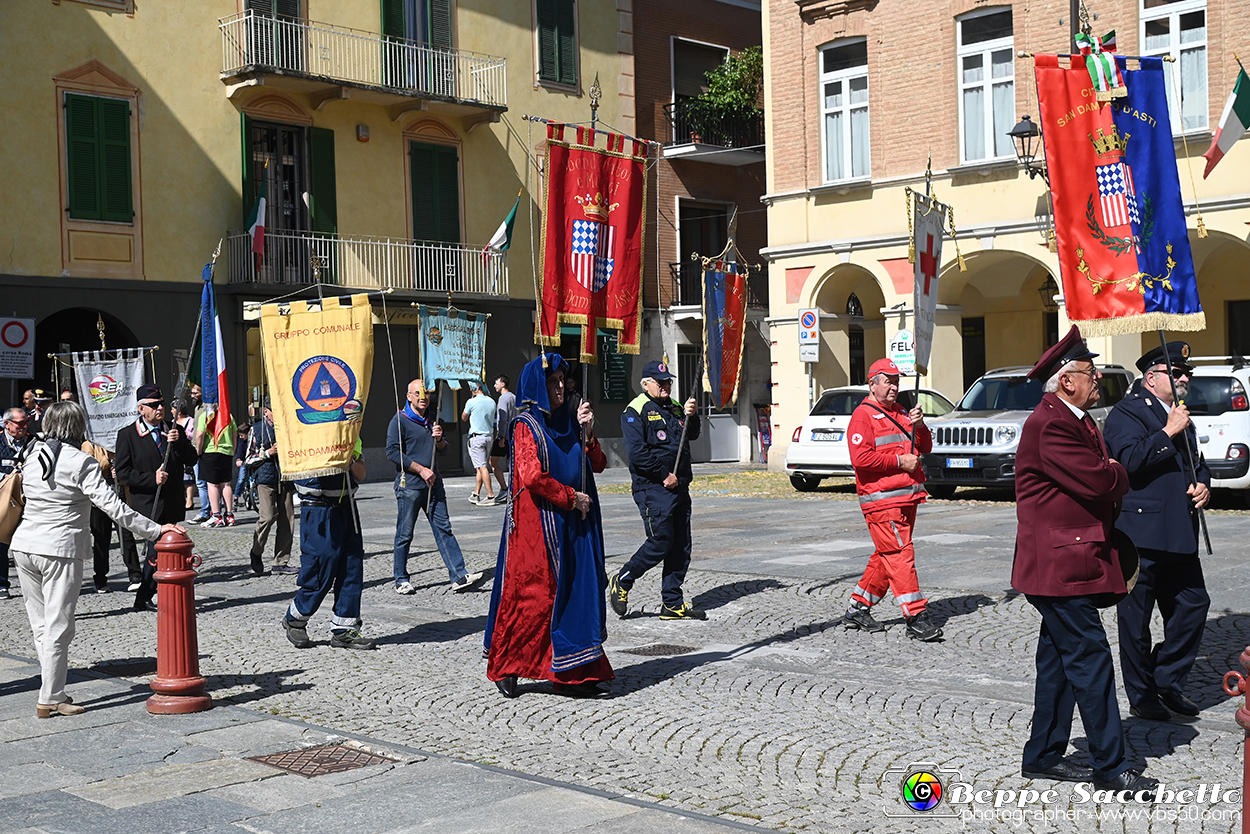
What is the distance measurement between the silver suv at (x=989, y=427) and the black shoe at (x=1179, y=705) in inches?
441

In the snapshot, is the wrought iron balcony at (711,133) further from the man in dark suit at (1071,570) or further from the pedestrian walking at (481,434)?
the man in dark suit at (1071,570)

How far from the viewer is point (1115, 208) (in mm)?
8812

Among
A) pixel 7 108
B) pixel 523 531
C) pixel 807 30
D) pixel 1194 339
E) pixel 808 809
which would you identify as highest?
pixel 807 30

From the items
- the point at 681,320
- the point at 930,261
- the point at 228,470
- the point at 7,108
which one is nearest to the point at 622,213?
the point at 930,261

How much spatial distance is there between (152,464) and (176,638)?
179 inches

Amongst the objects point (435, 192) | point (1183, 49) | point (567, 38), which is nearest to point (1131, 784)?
point (1183, 49)

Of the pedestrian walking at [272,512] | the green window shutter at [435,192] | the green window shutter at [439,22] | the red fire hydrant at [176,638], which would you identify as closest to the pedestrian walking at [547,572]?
the red fire hydrant at [176,638]

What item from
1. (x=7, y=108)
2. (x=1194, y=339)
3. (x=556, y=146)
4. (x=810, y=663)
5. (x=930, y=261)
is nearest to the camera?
(x=810, y=663)

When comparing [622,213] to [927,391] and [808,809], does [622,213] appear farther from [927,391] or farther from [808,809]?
[927,391]

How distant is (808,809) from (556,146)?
5.96 meters

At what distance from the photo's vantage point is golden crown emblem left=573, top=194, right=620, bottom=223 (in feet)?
32.7

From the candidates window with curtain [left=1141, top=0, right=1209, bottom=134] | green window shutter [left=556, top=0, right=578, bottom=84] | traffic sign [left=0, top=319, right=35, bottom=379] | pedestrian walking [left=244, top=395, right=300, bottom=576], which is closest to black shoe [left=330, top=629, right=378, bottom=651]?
pedestrian walking [left=244, top=395, right=300, bottom=576]

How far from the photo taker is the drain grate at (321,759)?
5922 millimetres

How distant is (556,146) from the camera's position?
9844 millimetres
